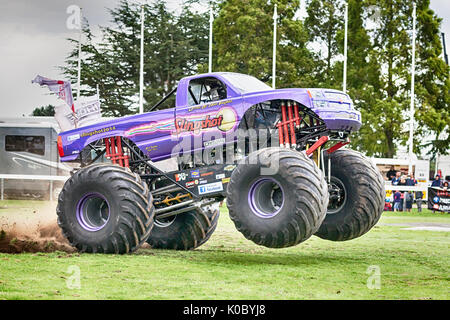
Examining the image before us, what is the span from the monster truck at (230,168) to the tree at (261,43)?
29766 millimetres

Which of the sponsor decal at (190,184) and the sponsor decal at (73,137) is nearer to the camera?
the sponsor decal at (190,184)

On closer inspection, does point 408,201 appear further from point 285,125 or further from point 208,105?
point 208,105

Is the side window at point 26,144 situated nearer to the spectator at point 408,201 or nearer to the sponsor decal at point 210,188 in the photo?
the spectator at point 408,201

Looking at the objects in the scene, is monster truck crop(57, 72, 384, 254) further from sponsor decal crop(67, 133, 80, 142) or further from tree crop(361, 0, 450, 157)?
tree crop(361, 0, 450, 157)

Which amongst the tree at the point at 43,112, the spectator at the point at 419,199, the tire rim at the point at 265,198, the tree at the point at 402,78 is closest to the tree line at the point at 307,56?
the tree at the point at 402,78

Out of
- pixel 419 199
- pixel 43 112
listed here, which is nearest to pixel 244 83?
pixel 419 199

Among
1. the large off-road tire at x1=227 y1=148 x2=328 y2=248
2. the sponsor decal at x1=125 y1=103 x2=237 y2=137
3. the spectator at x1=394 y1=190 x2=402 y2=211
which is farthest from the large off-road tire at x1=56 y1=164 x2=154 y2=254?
the spectator at x1=394 y1=190 x2=402 y2=211

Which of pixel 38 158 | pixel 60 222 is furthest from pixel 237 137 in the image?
pixel 38 158

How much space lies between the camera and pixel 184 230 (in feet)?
40.5

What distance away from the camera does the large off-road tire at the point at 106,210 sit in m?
10.6

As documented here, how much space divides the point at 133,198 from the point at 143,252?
1.54m

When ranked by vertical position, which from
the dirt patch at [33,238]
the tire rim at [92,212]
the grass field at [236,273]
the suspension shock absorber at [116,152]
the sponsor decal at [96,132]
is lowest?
the grass field at [236,273]

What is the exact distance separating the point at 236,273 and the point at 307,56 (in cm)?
3521

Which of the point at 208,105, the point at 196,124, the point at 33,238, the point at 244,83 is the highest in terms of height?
the point at 244,83
